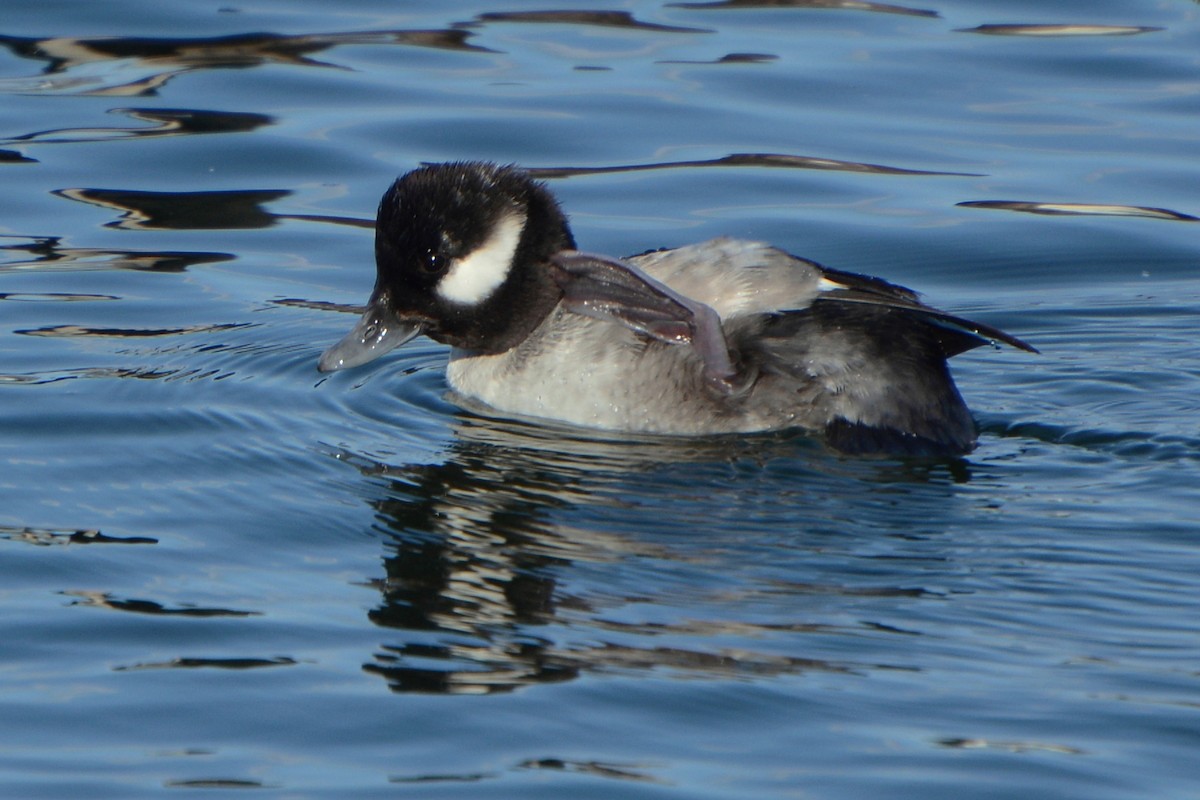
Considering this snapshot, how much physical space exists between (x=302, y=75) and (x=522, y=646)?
7.67m

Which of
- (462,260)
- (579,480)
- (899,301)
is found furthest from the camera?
(462,260)

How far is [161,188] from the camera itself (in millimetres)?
9805

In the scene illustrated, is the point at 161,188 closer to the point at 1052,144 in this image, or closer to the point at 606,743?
the point at 1052,144

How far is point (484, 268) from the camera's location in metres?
6.59

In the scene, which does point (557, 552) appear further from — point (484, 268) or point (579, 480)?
point (484, 268)

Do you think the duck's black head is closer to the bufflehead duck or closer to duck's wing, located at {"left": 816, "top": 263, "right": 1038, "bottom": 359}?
the bufflehead duck

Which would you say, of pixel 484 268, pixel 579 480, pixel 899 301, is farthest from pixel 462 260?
pixel 899 301

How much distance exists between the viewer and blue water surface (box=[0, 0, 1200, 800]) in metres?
4.26

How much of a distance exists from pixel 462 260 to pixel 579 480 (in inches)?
42.5

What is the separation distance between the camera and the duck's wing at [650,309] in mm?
6043

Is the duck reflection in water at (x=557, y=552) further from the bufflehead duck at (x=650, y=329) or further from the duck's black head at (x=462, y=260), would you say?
the duck's black head at (x=462, y=260)

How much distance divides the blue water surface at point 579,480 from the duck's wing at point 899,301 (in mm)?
397

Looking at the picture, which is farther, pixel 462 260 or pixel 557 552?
pixel 462 260

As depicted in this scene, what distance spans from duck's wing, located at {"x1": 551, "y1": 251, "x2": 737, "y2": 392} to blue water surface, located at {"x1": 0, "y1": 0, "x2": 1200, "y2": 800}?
Result: 1.00ft
